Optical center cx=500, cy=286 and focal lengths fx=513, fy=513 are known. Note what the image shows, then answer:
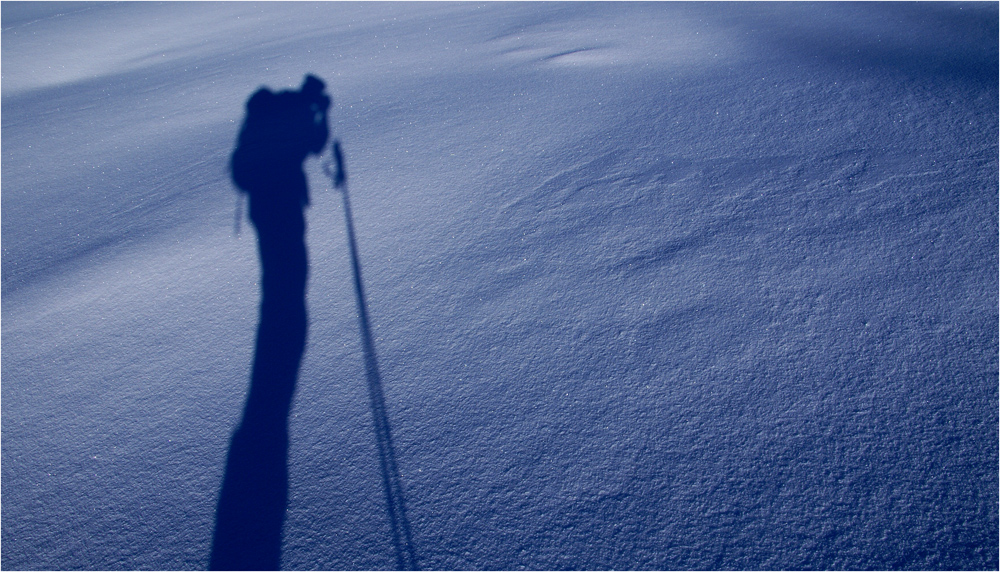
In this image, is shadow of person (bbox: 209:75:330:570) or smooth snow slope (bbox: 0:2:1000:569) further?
shadow of person (bbox: 209:75:330:570)

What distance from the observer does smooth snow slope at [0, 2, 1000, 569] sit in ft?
6.93

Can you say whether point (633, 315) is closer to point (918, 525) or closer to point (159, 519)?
point (918, 525)

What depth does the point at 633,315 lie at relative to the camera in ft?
9.52

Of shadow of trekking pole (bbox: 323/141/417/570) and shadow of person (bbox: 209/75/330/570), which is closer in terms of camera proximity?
shadow of trekking pole (bbox: 323/141/417/570)

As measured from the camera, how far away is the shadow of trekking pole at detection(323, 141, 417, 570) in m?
2.14

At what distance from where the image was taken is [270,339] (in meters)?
3.17

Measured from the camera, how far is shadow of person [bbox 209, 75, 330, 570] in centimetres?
228

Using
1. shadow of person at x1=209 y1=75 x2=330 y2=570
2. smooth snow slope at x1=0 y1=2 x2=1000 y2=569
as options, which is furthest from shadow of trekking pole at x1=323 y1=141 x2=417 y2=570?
shadow of person at x1=209 y1=75 x2=330 y2=570

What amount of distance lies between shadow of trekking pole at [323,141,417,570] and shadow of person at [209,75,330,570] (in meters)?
0.37

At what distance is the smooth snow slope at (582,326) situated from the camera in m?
2.11

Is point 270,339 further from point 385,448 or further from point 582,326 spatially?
point 582,326

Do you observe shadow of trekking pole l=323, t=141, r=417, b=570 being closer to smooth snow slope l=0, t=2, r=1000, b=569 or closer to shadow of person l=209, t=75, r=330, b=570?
smooth snow slope l=0, t=2, r=1000, b=569

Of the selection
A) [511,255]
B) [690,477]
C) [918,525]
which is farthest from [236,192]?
[918,525]

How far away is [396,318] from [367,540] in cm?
134
